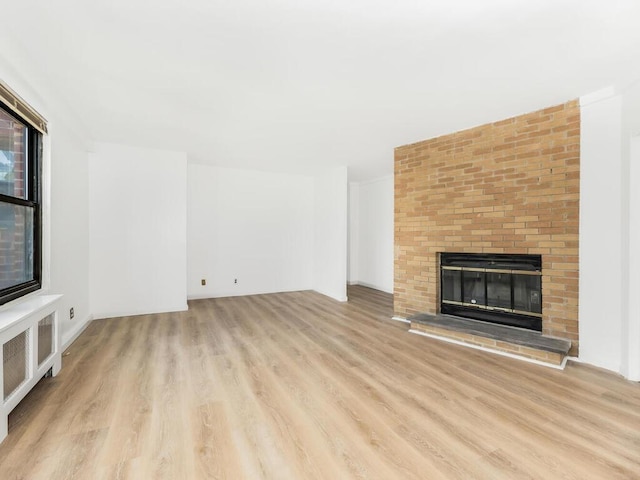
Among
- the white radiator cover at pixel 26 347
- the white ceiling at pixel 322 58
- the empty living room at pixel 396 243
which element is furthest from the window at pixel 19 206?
the white ceiling at pixel 322 58

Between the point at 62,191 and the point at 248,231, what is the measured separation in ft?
9.99

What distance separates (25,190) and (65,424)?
192cm

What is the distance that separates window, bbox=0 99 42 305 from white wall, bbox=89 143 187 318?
1.78 meters

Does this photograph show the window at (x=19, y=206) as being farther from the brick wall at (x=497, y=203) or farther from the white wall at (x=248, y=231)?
the brick wall at (x=497, y=203)

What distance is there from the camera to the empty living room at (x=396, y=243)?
172 centimetres

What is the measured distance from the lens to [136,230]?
4.50 m

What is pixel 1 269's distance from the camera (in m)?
2.22

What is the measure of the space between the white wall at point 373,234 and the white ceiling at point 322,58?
295 cm

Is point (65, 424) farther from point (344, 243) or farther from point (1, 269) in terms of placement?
point (344, 243)

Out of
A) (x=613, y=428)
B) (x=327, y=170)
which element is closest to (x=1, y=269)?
(x=613, y=428)

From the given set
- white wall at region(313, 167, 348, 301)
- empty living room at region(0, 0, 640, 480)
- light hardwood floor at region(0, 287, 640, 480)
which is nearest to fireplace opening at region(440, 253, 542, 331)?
empty living room at region(0, 0, 640, 480)

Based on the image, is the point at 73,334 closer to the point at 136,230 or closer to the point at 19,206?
the point at 136,230

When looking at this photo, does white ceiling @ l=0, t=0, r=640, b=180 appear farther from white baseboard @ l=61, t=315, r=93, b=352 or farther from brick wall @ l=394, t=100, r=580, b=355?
white baseboard @ l=61, t=315, r=93, b=352

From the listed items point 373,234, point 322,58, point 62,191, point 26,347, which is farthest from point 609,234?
point 62,191
